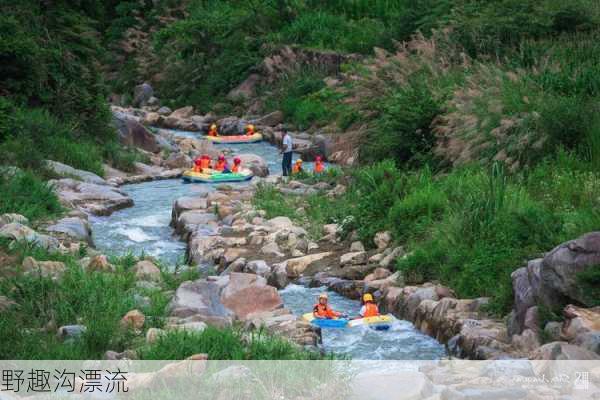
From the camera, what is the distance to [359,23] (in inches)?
1539

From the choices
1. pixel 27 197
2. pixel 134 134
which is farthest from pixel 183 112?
Result: pixel 27 197

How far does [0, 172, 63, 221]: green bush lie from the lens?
1810cm

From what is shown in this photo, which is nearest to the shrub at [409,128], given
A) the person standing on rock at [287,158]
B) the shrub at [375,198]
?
the shrub at [375,198]

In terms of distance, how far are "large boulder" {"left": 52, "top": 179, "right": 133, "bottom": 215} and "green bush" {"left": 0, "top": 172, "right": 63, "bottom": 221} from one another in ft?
2.05

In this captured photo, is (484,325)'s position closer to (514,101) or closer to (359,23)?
(514,101)

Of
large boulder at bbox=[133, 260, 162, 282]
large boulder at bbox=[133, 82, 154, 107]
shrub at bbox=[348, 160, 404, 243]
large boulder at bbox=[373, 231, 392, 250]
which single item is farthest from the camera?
large boulder at bbox=[133, 82, 154, 107]

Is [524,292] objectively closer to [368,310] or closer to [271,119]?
[368,310]

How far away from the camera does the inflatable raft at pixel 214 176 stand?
81.0ft

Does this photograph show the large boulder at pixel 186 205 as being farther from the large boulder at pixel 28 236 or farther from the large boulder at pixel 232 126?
the large boulder at pixel 232 126

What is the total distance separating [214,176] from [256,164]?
5.99 feet

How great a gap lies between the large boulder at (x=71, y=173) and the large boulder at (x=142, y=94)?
55.9ft

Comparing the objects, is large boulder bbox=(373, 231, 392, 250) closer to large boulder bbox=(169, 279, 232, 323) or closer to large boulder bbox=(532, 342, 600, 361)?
large boulder bbox=(169, 279, 232, 323)

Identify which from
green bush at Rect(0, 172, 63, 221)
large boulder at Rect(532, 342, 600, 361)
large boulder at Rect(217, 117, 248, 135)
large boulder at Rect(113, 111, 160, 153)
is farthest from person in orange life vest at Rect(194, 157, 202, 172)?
large boulder at Rect(532, 342, 600, 361)

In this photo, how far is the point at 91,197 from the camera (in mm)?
21203
